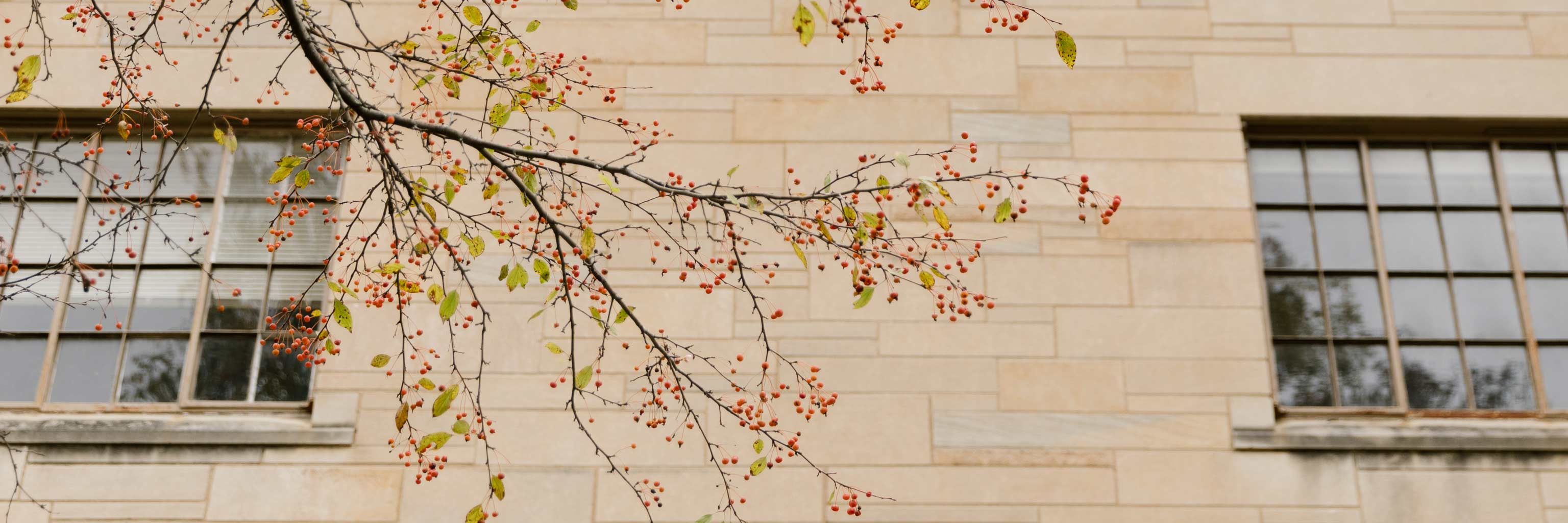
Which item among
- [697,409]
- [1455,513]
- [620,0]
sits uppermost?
[620,0]

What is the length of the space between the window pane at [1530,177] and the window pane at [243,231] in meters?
6.70

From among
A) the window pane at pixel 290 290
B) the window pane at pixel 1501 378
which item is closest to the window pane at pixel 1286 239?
the window pane at pixel 1501 378

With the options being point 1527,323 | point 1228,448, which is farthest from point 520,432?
point 1527,323

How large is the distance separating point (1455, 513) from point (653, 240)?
14.1 ft

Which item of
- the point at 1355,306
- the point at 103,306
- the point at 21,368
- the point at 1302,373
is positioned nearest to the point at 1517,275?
the point at 1355,306

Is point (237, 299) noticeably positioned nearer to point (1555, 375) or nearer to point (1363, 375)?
point (1363, 375)

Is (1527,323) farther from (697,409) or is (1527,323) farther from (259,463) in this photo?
(259,463)

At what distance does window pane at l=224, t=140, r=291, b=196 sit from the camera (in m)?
6.62

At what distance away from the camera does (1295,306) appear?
6.44 meters

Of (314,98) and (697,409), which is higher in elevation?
(314,98)

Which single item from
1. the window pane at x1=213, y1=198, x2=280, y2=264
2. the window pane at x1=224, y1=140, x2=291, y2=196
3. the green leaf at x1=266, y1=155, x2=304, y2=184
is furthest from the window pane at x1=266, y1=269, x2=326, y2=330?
the green leaf at x1=266, y1=155, x2=304, y2=184

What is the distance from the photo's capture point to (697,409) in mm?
5973

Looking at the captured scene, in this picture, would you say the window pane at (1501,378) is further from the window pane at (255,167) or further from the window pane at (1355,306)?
the window pane at (255,167)

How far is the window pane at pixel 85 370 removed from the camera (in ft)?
20.5
